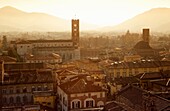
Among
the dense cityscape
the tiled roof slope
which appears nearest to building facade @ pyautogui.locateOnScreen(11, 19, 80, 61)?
the dense cityscape

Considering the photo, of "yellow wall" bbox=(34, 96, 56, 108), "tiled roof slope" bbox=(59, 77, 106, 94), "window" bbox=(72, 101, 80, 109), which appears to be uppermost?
"tiled roof slope" bbox=(59, 77, 106, 94)

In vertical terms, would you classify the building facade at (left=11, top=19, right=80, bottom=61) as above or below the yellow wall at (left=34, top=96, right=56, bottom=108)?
above

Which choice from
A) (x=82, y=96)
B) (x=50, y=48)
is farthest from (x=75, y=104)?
(x=50, y=48)

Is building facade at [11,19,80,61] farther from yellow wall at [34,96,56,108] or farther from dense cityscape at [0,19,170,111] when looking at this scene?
yellow wall at [34,96,56,108]

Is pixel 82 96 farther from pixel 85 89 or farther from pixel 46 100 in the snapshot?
pixel 46 100

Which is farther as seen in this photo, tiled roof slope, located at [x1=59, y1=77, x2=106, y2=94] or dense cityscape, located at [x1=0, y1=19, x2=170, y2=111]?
tiled roof slope, located at [x1=59, y1=77, x2=106, y2=94]

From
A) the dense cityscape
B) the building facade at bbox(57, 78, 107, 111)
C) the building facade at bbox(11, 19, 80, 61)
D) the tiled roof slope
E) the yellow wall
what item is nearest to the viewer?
the dense cityscape

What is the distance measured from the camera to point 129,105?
32.0 meters

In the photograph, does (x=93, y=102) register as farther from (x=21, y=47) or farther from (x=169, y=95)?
(x=21, y=47)

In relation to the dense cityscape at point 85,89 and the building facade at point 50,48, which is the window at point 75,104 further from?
the building facade at point 50,48

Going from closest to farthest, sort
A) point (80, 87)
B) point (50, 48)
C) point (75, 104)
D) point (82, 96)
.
Answer: point (75, 104)
point (82, 96)
point (80, 87)
point (50, 48)

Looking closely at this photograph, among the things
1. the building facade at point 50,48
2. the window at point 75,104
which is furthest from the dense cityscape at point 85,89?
the building facade at point 50,48

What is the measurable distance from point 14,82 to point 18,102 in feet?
8.63

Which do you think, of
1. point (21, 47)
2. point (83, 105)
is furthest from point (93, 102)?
point (21, 47)
